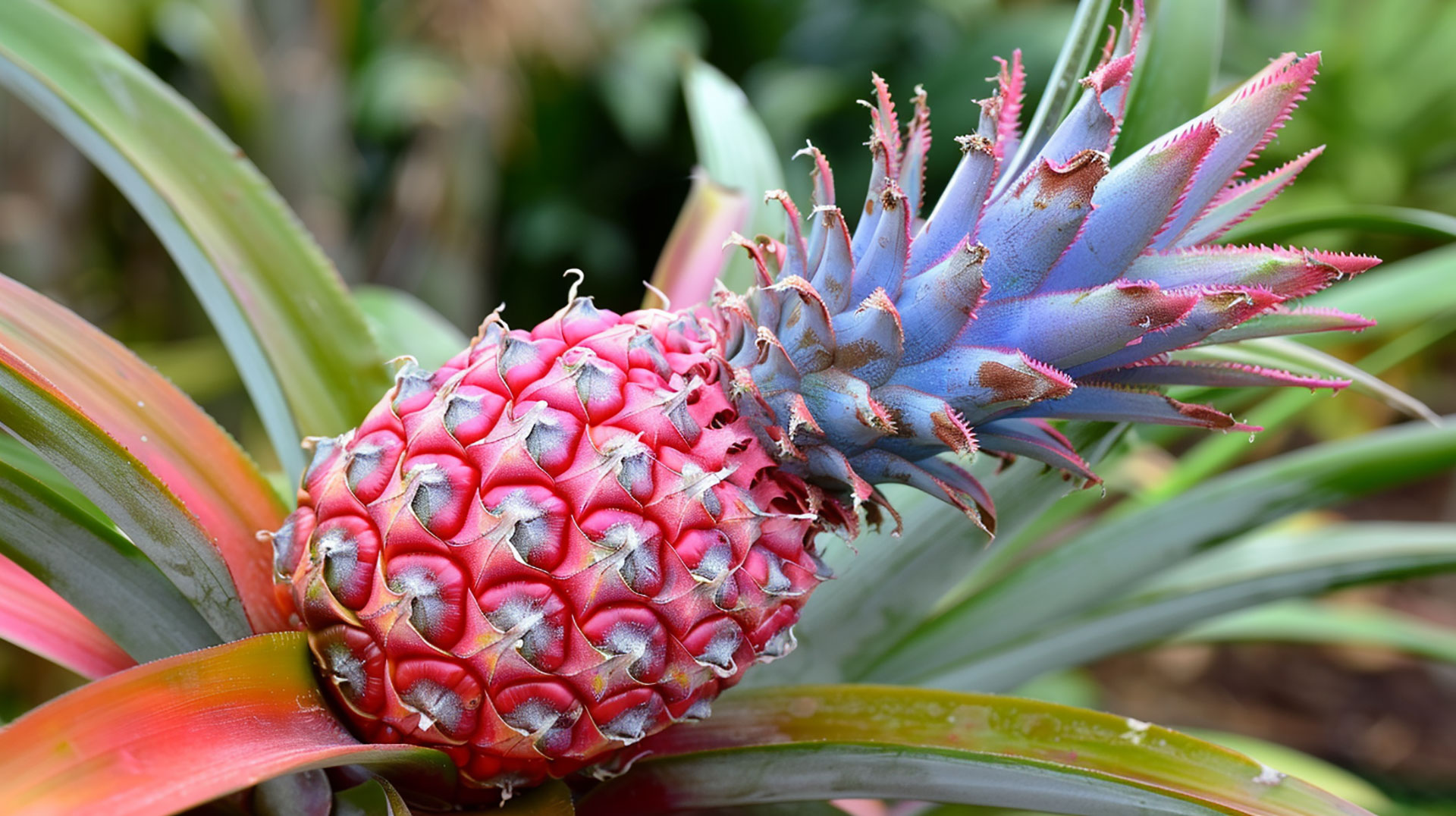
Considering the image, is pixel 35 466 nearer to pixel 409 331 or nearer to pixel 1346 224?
pixel 409 331

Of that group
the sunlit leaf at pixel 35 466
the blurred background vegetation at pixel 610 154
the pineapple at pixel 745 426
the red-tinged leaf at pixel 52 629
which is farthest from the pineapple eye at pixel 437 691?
the blurred background vegetation at pixel 610 154

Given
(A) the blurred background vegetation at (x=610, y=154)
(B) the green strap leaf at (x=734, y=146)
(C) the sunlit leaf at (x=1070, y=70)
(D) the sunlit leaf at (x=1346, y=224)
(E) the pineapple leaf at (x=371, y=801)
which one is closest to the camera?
(E) the pineapple leaf at (x=371, y=801)

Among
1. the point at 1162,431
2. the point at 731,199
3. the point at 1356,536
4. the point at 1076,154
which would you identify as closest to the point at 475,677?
the point at 1076,154

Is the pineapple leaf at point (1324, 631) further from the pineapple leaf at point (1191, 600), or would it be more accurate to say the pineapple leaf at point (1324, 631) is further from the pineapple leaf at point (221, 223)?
the pineapple leaf at point (221, 223)

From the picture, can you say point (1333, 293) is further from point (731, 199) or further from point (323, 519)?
point (323, 519)

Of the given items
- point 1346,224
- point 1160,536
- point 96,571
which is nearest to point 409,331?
point 96,571

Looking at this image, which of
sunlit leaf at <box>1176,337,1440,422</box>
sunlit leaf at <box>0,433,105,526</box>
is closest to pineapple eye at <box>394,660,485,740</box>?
sunlit leaf at <box>0,433,105,526</box>
